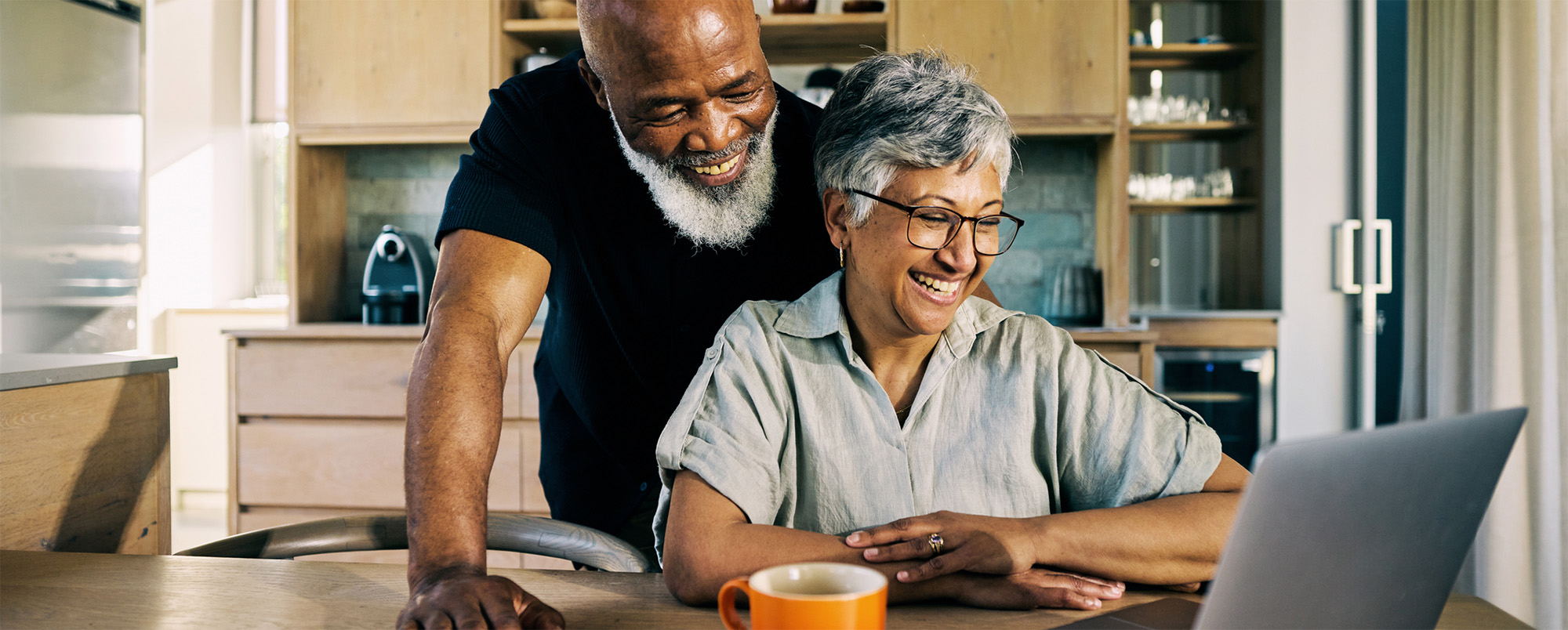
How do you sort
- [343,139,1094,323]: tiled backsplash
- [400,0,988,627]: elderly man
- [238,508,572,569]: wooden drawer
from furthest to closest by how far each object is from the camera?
[343,139,1094,323]: tiled backsplash
[238,508,572,569]: wooden drawer
[400,0,988,627]: elderly man

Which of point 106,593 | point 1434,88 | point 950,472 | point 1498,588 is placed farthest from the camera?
point 1434,88

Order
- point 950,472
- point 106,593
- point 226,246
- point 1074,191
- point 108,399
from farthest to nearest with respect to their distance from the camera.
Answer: point 226,246
point 1074,191
point 108,399
point 950,472
point 106,593

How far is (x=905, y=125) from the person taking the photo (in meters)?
1.12

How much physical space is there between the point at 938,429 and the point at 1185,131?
3838 mm

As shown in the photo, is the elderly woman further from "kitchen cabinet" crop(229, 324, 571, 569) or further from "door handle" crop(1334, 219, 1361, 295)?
"door handle" crop(1334, 219, 1361, 295)

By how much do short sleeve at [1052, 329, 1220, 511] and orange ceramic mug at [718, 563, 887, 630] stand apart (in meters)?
0.54

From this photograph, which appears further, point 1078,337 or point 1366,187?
point 1366,187

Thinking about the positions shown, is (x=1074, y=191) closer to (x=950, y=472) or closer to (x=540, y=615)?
(x=950, y=472)

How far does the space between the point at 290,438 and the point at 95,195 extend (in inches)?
59.3

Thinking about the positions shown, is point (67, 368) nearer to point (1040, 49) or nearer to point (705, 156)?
point (705, 156)

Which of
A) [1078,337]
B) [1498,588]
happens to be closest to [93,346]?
[1078,337]

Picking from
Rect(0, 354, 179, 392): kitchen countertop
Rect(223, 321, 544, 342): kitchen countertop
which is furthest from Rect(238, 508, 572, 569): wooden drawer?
Rect(0, 354, 179, 392): kitchen countertop

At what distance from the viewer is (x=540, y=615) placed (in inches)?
32.1

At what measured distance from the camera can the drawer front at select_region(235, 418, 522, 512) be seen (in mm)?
3275
